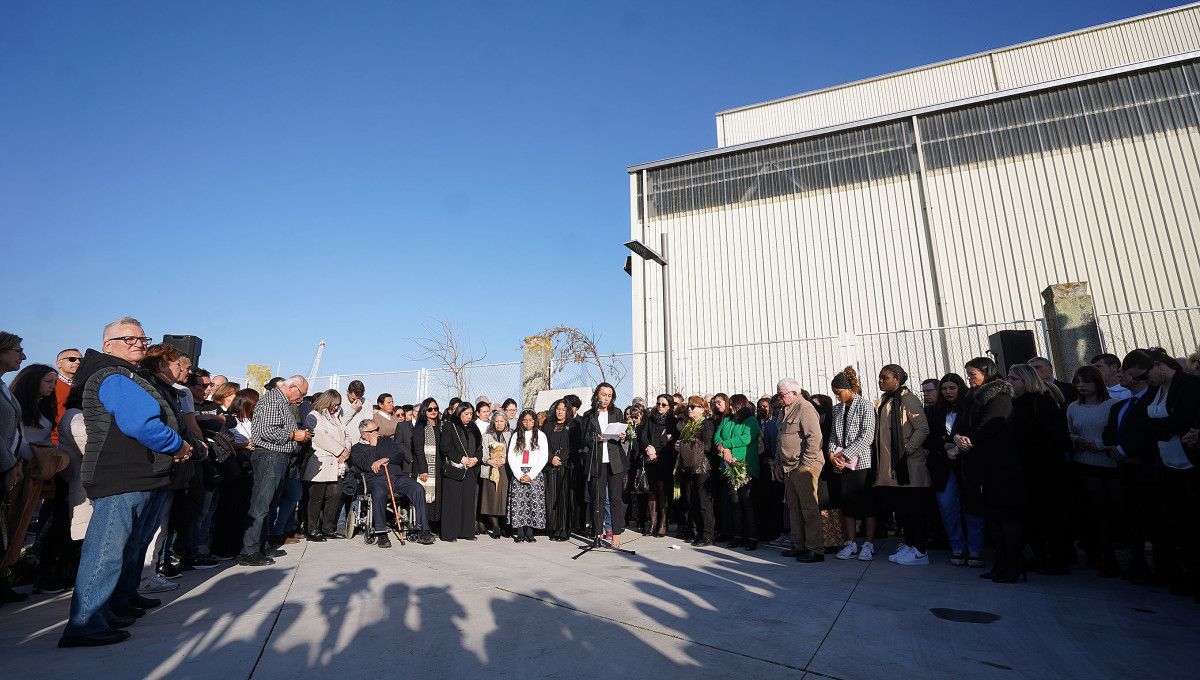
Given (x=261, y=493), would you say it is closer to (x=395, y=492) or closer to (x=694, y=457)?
(x=395, y=492)

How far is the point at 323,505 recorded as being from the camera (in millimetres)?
7902

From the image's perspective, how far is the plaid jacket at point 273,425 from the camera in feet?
20.4

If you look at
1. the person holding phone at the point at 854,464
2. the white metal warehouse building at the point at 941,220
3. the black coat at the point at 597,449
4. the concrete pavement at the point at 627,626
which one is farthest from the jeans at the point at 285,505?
the white metal warehouse building at the point at 941,220

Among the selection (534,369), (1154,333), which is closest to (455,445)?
(534,369)

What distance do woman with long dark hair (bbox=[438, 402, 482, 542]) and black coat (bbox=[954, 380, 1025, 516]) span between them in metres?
5.73

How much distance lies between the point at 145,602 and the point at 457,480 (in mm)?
3896

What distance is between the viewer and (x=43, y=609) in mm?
4281

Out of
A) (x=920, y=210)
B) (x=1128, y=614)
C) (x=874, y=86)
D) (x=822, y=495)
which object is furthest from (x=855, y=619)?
(x=874, y=86)

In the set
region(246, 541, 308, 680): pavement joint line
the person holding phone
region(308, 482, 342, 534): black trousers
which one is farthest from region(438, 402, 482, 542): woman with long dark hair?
the person holding phone

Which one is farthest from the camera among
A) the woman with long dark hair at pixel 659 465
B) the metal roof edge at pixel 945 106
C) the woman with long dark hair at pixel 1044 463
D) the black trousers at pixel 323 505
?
the metal roof edge at pixel 945 106

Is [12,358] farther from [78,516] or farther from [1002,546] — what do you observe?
[1002,546]

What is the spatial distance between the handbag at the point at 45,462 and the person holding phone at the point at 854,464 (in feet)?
22.5

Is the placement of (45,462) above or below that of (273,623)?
above

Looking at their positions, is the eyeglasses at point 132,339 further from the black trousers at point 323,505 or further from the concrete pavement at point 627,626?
the black trousers at point 323,505
